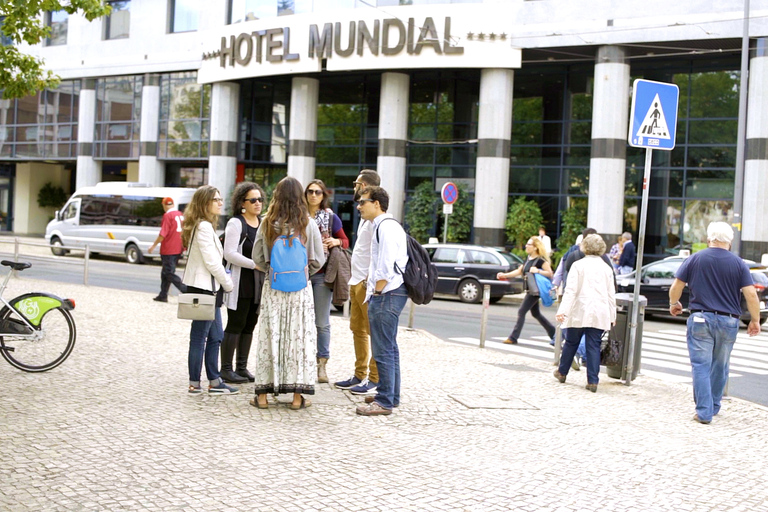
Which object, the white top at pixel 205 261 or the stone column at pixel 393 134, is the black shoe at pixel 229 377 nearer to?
the white top at pixel 205 261

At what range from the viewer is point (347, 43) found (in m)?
30.5

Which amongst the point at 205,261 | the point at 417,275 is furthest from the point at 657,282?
the point at 205,261

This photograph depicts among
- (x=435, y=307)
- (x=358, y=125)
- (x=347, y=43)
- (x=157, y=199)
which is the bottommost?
(x=435, y=307)

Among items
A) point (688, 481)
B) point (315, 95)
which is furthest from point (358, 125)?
point (688, 481)

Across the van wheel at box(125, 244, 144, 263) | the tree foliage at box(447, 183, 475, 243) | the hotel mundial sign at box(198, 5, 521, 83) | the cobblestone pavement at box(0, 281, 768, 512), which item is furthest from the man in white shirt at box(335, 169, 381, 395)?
the van wheel at box(125, 244, 144, 263)

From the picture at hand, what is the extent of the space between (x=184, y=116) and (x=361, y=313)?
3239cm

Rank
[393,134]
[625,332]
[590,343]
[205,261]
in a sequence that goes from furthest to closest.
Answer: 1. [393,134]
2. [625,332]
3. [590,343]
4. [205,261]

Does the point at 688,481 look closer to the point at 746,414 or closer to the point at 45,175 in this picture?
the point at 746,414

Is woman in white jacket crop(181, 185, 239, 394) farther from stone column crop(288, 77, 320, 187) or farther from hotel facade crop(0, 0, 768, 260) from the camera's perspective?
stone column crop(288, 77, 320, 187)

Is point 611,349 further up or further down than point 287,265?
further down

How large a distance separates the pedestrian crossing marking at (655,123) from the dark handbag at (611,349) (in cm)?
223

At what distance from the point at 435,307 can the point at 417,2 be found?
14.0 meters

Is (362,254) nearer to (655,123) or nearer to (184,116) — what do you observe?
(655,123)

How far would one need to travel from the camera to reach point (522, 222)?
28.9 meters
